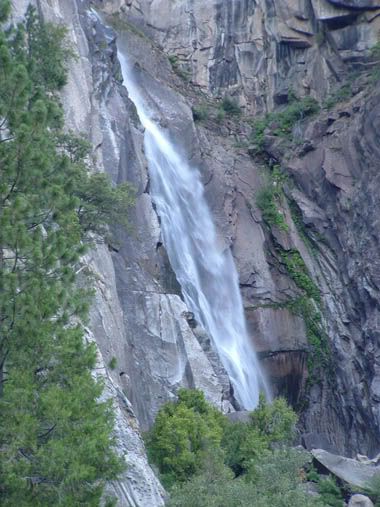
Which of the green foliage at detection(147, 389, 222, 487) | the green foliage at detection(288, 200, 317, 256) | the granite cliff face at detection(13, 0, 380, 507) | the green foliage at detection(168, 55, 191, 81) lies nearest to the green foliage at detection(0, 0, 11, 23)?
the granite cliff face at detection(13, 0, 380, 507)

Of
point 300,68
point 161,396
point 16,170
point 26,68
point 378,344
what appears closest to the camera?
point 16,170

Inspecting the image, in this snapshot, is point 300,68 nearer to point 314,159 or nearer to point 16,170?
point 314,159

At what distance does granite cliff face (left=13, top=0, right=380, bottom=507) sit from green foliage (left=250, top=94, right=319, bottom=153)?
1.77 feet

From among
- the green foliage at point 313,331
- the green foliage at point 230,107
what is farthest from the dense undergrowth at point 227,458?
the green foliage at point 230,107

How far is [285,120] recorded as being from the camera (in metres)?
38.9

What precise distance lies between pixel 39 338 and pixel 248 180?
2629cm

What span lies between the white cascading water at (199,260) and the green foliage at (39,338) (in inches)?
617

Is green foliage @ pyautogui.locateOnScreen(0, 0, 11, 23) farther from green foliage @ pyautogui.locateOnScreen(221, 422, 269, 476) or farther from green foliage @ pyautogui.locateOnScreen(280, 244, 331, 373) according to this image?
green foliage @ pyautogui.locateOnScreen(280, 244, 331, 373)

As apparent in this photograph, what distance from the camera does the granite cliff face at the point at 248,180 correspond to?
24.5m

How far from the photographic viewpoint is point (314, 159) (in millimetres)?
36281

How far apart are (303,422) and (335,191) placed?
9403 mm

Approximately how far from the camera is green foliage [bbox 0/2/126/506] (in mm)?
11164

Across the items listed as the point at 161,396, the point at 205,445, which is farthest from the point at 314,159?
the point at 205,445

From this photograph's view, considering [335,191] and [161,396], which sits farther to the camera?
[335,191]
